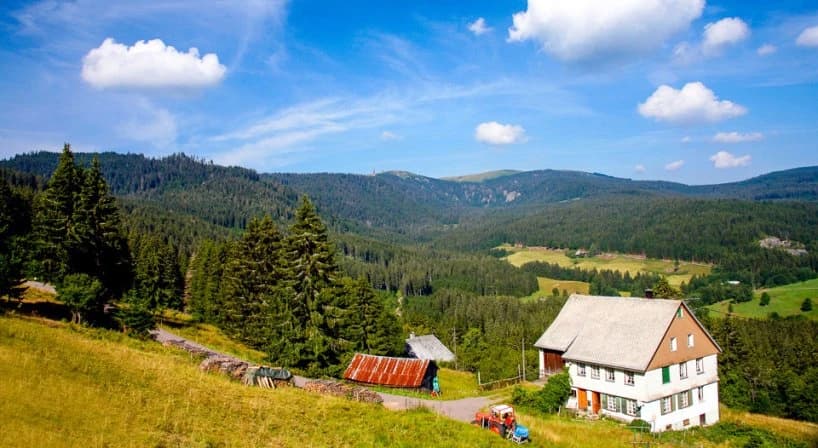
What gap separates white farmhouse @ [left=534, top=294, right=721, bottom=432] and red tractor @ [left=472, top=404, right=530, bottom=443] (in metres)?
18.0

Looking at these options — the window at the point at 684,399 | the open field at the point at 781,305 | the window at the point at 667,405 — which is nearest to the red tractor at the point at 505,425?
the window at the point at 667,405

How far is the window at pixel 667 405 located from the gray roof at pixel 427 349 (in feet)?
142

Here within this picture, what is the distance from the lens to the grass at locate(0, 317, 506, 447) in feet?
46.1

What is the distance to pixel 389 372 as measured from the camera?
4328 centimetres

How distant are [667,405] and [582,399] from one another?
650cm

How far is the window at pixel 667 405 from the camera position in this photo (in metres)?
39.6

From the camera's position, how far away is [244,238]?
5403cm

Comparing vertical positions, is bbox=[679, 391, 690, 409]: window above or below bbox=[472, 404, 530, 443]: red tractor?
below

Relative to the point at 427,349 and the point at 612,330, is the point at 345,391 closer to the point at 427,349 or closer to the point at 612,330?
the point at 612,330

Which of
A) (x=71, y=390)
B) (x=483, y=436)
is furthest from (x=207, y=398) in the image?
(x=483, y=436)

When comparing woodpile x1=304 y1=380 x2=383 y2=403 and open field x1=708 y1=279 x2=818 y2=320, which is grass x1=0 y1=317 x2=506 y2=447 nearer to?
woodpile x1=304 y1=380 x2=383 y2=403

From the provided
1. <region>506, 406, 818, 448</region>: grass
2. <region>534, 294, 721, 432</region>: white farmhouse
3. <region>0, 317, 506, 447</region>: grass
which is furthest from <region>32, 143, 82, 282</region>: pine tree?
<region>534, 294, 721, 432</region>: white farmhouse

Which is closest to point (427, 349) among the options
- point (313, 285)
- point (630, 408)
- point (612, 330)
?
point (612, 330)

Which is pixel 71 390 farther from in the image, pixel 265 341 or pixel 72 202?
pixel 265 341
